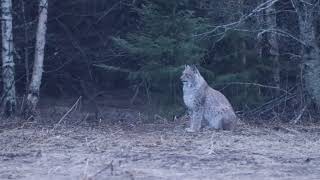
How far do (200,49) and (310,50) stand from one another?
2550mm

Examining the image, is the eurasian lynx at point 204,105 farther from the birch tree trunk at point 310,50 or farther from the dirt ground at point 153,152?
the birch tree trunk at point 310,50

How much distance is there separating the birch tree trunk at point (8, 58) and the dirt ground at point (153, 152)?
7.39 ft

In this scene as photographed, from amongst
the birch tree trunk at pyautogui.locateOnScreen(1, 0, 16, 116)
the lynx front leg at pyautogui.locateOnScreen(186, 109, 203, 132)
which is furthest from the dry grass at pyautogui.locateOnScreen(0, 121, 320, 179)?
the birch tree trunk at pyautogui.locateOnScreen(1, 0, 16, 116)

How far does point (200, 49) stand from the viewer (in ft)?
54.4

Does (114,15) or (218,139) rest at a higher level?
(114,15)

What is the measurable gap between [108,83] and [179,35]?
731 centimetres

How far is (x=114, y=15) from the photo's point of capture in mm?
22609

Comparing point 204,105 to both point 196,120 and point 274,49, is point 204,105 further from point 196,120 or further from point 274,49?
point 274,49

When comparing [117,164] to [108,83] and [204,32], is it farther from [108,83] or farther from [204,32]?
[108,83]

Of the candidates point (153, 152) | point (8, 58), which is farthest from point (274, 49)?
point (153, 152)

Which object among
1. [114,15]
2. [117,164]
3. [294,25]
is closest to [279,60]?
[294,25]

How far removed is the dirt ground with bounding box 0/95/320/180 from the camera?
29.6ft

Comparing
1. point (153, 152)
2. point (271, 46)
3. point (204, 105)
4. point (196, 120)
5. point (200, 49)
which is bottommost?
point (153, 152)

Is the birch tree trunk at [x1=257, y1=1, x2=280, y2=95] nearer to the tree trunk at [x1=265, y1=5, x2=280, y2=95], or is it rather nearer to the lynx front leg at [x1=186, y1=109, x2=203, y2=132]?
the tree trunk at [x1=265, y1=5, x2=280, y2=95]
